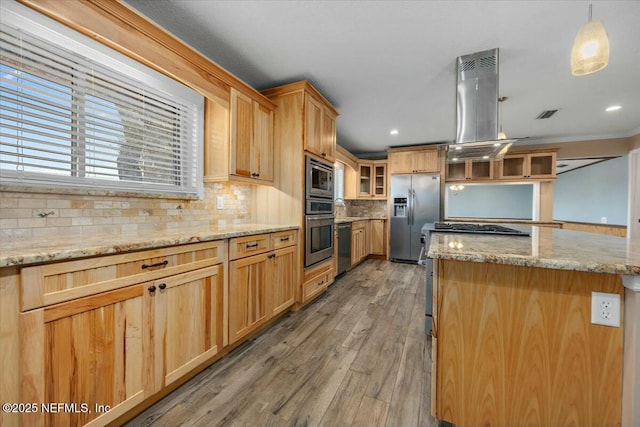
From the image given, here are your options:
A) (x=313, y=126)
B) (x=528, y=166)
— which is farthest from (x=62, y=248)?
(x=528, y=166)

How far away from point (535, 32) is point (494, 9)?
1.69ft

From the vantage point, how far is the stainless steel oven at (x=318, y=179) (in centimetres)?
266

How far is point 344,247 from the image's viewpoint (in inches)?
151

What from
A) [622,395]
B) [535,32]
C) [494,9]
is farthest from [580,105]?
[622,395]

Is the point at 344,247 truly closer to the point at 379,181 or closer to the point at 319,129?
the point at 319,129

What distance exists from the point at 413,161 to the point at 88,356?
513 centimetres

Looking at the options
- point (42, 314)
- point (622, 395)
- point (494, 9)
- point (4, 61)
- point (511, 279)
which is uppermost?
point (494, 9)

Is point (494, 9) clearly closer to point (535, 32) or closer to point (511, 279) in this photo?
point (535, 32)

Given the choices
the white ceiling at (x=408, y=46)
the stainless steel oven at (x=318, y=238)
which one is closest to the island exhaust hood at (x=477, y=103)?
the white ceiling at (x=408, y=46)

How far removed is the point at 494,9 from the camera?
164 centimetres

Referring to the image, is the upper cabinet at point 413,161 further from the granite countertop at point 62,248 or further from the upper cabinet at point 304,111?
the granite countertop at point 62,248

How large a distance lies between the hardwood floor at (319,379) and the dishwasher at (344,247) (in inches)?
45.5

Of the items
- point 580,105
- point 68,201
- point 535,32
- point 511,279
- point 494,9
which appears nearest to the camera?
point 511,279

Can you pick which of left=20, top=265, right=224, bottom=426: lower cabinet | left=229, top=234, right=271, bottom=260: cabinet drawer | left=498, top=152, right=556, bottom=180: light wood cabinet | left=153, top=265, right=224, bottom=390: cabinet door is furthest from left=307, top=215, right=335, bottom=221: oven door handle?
left=498, top=152, right=556, bottom=180: light wood cabinet
